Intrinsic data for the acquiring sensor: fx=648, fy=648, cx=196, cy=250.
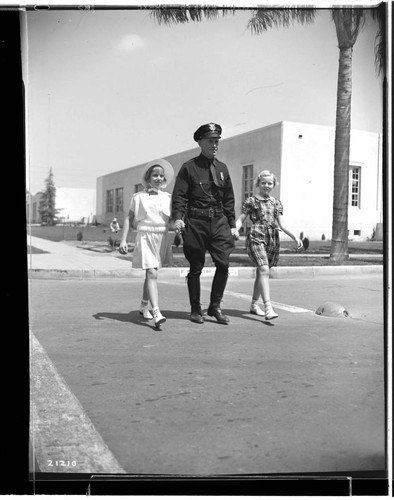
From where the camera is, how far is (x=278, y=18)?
227 centimetres

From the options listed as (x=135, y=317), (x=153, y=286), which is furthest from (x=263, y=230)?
(x=135, y=317)

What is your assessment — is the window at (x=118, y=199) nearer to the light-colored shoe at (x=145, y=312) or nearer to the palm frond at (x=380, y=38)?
the light-colored shoe at (x=145, y=312)

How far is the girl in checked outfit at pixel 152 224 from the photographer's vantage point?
2.31 meters

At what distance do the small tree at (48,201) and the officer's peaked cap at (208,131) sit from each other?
20.7 inches

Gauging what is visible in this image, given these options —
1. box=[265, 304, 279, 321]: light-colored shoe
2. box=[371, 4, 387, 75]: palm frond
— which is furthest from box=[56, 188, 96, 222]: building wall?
box=[371, 4, 387, 75]: palm frond

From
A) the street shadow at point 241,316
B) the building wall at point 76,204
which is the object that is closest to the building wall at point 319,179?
the street shadow at point 241,316

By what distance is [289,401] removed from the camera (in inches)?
97.7

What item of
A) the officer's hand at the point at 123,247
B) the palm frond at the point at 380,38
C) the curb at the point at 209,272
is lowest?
the curb at the point at 209,272

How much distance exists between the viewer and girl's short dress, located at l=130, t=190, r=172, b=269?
232 cm

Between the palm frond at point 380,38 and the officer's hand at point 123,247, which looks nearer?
the palm frond at point 380,38

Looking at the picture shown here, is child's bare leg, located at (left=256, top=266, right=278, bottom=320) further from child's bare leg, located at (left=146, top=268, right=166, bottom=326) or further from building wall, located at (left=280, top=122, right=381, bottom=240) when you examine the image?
child's bare leg, located at (left=146, top=268, right=166, bottom=326)

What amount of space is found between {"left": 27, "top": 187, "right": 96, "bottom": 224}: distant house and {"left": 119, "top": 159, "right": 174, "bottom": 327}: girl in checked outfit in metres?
0.14

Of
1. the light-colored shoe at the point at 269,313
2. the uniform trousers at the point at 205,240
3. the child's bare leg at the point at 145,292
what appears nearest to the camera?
the uniform trousers at the point at 205,240

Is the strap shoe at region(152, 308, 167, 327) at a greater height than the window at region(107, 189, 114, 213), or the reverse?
the window at region(107, 189, 114, 213)
